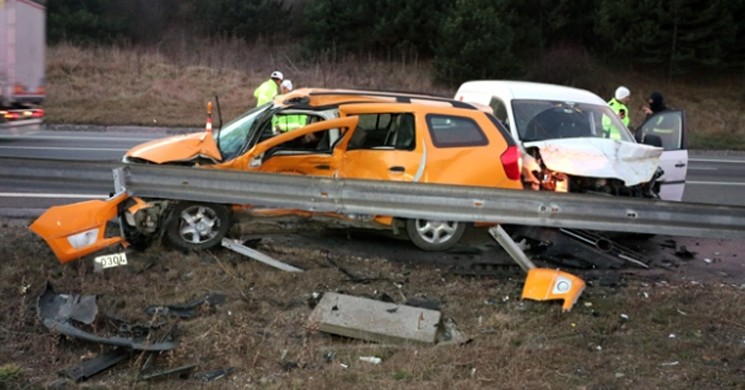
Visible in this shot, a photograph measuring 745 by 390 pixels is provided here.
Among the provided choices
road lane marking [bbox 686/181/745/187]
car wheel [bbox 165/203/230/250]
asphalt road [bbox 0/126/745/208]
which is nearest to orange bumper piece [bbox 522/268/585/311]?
car wheel [bbox 165/203/230/250]

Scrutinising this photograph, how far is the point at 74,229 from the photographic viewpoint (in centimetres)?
537

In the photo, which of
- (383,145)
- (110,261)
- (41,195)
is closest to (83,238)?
(110,261)

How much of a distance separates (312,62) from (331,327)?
1087 inches

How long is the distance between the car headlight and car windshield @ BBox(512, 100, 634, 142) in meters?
4.95

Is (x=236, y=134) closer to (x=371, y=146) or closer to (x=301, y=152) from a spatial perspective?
(x=301, y=152)

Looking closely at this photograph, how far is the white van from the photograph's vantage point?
7059 mm

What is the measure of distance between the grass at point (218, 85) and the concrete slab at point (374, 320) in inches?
600

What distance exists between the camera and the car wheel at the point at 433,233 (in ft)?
21.8

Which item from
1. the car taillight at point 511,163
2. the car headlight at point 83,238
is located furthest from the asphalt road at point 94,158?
the car taillight at point 511,163

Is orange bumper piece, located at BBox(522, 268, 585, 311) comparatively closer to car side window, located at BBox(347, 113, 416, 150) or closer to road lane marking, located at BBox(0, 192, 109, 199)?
car side window, located at BBox(347, 113, 416, 150)

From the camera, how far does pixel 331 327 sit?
443cm

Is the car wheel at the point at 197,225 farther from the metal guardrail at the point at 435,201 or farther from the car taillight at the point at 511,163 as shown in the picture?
the car taillight at the point at 511,163

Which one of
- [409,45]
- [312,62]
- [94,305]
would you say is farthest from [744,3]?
[94,305]

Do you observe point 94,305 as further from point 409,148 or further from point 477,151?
point 477,151
